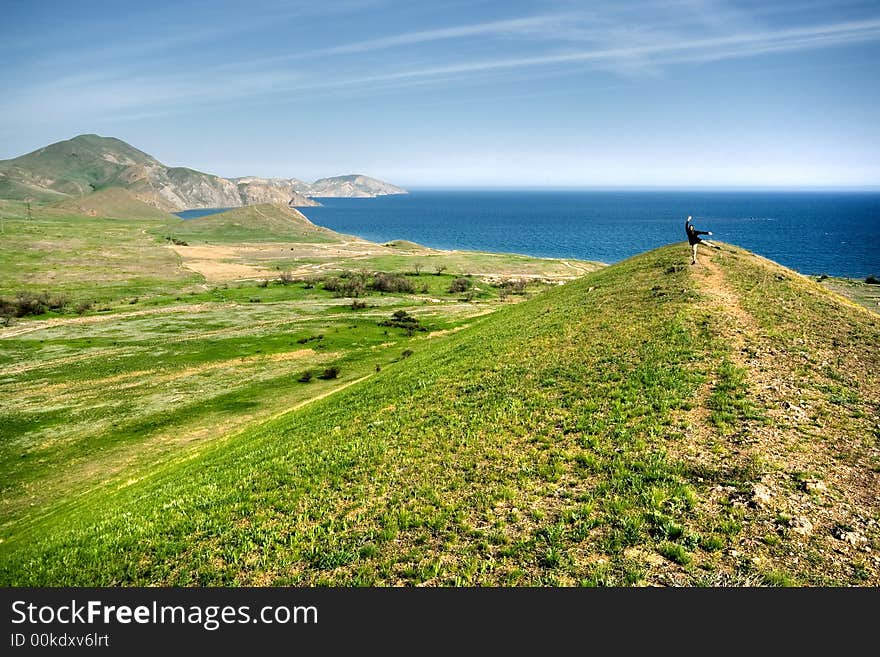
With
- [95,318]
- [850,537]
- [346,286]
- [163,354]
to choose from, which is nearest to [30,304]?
[95,318]

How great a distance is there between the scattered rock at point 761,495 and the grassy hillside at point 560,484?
2.0 inches

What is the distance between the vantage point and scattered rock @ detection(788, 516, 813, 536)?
11812 mm

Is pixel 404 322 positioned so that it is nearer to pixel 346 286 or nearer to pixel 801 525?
pixel 346 286

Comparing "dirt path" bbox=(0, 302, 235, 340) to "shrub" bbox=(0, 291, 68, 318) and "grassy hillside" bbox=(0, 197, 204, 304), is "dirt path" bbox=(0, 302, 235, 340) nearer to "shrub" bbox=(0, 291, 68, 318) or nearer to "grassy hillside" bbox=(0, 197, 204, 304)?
"shrub" bbox=(0, 291, 68, 318)

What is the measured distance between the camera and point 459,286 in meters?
142

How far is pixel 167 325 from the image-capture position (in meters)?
97.3

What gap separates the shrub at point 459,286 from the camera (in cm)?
14120

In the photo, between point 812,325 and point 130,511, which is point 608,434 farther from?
point 130,511

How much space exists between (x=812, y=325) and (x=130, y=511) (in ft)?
126

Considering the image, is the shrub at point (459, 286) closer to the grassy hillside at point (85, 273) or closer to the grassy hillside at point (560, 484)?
the grassy hillside at point (85, 273)

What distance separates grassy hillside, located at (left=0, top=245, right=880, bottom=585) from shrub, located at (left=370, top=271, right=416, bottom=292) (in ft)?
368

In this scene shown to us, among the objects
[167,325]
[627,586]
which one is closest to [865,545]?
[627,586]

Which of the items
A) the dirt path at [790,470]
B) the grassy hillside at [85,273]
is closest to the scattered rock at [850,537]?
the dirt path at [790,470]

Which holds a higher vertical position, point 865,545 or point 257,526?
point 865,545
